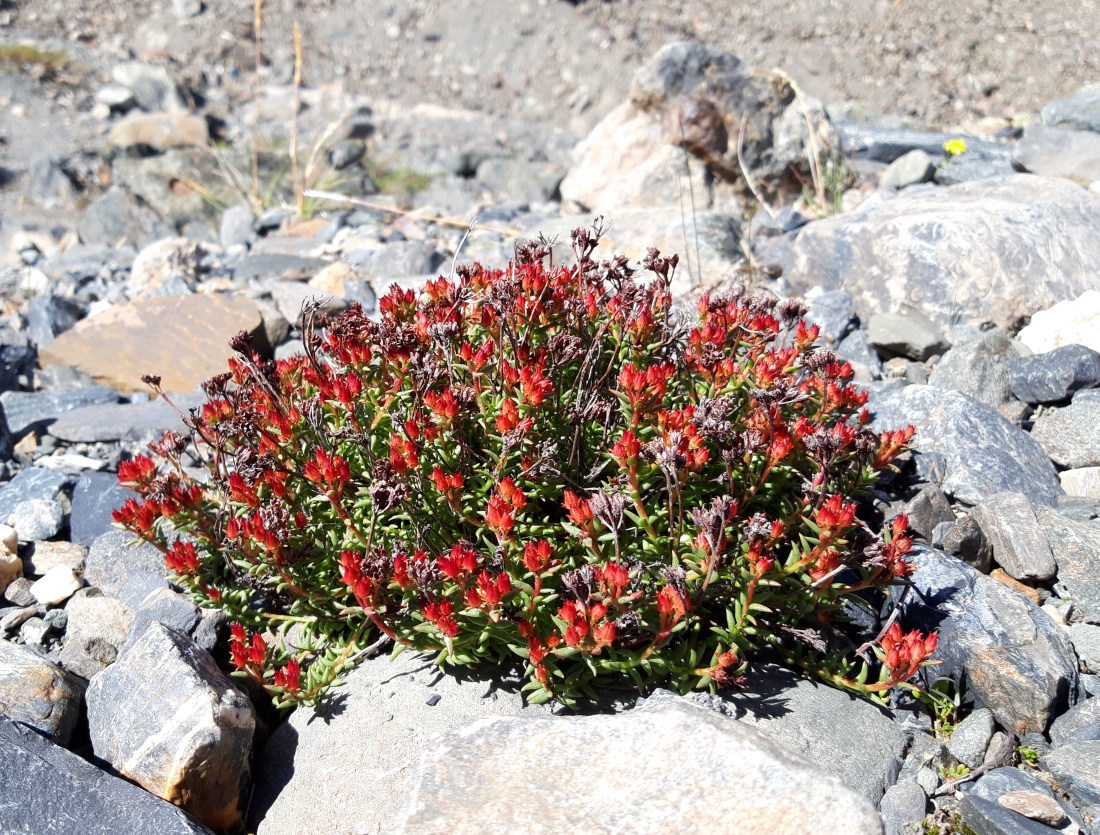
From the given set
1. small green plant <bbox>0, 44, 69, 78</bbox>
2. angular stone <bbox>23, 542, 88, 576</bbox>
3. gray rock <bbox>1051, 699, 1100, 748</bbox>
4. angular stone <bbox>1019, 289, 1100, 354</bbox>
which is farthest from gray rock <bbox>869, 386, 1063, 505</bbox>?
small green plant <bbox>0, 44, 69, 78</bbox>

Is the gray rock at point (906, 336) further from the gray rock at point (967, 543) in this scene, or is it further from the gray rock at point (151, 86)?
the gray rock at point (151, 86)

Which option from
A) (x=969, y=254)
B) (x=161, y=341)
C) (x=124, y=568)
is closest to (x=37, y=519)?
(x=124, y=568)

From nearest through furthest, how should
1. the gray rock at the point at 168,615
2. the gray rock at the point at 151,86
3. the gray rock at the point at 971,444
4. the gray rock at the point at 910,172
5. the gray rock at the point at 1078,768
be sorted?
the gray rock at the point at 1078,768 < the gray rock at the point at 168,615 < the gray rock at the point at 971,444 < the gray rock at the point at 910,172 < the gray rock at the point at 151,86

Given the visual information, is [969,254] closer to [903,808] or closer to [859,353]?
[859,353]

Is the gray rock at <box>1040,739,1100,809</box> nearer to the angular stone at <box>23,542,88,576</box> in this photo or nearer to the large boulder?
the large boulder

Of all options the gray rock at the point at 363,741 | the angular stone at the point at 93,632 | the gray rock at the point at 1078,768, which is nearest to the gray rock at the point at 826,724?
the gray rock at the point at 1078,768

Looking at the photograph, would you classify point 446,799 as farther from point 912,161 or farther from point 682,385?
point 912,161
